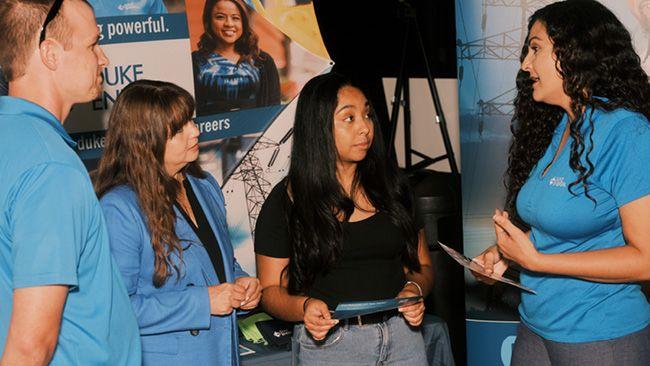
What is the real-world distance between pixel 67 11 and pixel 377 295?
1318mm

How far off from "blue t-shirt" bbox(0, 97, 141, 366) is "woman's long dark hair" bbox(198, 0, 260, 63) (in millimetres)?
1968

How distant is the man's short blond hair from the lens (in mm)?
1607

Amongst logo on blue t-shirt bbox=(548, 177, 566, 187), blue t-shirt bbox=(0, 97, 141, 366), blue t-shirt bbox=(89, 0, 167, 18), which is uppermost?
blue t-shirt bbox=(89, 0, 167, 18)

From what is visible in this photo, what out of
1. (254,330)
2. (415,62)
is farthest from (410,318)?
(415,62)

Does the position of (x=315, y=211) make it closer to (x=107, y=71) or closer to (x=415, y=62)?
(x=107, y=71)

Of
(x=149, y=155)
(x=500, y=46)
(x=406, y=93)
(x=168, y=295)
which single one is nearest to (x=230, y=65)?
(x=500, y=46)

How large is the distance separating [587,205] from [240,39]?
1.99 m

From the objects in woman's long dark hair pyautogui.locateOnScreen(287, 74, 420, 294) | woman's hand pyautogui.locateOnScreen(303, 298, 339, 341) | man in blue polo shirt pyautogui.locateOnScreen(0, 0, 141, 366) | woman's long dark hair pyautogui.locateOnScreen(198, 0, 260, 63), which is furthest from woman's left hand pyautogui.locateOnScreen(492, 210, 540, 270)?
woman's long dark hair pyautogui.locateOnScreen(198, 0, 260, 63)

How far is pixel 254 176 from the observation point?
12.1 feet

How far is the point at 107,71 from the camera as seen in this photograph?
336cm

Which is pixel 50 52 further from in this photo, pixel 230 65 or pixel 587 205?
pixel 230 65

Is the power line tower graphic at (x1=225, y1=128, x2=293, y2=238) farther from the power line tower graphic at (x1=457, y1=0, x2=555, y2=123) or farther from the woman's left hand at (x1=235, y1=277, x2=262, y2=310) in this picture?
the woman's left hand at (x1=235, y1=277, x2=262, y2=310)

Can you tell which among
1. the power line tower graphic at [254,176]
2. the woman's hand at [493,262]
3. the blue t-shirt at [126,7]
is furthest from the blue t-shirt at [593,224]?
the blue t-shirt at [126,7]

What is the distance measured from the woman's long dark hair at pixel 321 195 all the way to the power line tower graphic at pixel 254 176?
102cm
